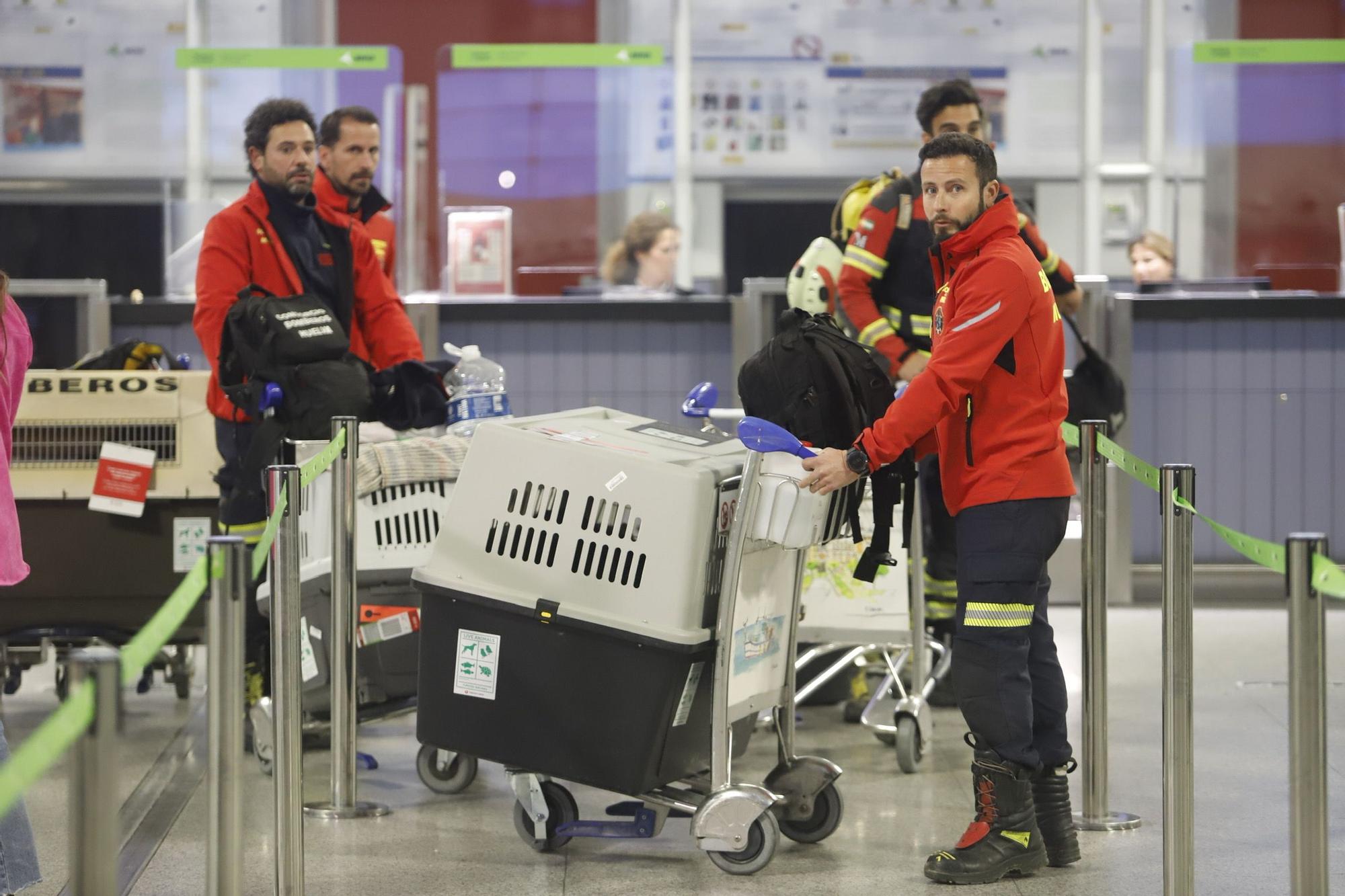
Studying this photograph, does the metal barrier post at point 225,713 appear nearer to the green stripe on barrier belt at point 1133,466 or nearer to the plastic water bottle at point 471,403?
the green stripe on barrier belt at point 1133,466

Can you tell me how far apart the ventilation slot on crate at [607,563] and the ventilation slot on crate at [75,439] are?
191 cm

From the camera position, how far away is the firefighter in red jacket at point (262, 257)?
15.0 feet

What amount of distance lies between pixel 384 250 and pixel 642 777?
2922 millimetres

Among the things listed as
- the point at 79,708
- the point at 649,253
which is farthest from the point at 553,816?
the point at 649,253

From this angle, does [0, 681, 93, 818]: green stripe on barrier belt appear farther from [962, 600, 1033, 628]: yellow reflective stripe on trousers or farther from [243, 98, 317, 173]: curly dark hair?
[243, 98, 317, 173]: curly dark hair

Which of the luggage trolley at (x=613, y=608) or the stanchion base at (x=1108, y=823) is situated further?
the stanchion base at (x=1108, y=823)

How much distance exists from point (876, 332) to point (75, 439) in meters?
2.31

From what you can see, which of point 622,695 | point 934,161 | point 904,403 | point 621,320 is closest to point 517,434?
point 622,695

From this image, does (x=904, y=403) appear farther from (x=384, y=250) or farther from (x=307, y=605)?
(x=384, y=250)

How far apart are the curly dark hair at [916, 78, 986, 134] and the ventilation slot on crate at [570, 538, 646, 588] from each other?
76.3 inches

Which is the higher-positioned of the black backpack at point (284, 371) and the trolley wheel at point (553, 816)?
the black backpack at point (284, 371)

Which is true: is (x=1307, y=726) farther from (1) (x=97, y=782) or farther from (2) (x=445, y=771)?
(2) (x=445, y=771)

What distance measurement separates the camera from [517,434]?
3412mm

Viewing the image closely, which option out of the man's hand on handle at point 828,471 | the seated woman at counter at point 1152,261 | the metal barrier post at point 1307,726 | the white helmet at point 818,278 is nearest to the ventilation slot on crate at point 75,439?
the white helmet at point 818,278
